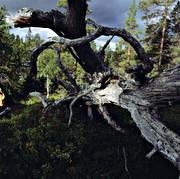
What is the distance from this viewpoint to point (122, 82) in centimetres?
538

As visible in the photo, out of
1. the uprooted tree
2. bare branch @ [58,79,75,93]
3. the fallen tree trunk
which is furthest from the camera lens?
bare branch @ [58,79,75,93]

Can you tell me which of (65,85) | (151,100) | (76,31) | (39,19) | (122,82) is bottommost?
(151,100)

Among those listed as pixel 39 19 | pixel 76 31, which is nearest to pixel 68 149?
pixel 76 31

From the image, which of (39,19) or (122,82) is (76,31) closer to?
(39,19)

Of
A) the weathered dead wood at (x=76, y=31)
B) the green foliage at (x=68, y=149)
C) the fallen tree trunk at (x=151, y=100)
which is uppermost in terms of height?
the weathered dead wood at (x=76, y=31)

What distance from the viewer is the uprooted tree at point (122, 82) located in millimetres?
3611

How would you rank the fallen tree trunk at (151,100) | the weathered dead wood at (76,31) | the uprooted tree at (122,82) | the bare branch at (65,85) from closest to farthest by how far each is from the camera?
the fallen tree trunk at (151,100) < the uprooted tree at (122,82) < the weathered dead wood at (76,31) < the bare branch at (65,85)

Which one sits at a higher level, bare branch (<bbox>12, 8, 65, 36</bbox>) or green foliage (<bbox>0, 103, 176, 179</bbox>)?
bare branch (<bbox>12, 8, 65, 36</bbox>)

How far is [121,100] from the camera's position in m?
4.76

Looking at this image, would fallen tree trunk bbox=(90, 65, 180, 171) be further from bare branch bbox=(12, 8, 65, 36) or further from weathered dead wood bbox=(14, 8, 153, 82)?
bare branch bbox=(12, 8, 65, 36)

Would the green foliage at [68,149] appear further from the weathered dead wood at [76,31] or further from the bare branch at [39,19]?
the bare branch at [39,19]

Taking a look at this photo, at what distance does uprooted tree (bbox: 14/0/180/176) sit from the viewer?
3.61 meters

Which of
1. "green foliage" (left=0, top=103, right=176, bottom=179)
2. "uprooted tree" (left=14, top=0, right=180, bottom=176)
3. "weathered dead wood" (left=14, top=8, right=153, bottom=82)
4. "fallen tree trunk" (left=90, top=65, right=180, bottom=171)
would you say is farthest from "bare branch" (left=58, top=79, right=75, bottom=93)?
"weathered dead wood" (left=14, top=8, right=153, bottom=82)

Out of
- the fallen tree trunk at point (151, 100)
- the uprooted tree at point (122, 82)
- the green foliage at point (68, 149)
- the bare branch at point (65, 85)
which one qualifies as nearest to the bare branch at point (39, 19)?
the uprooted tree at point (122, 82)
